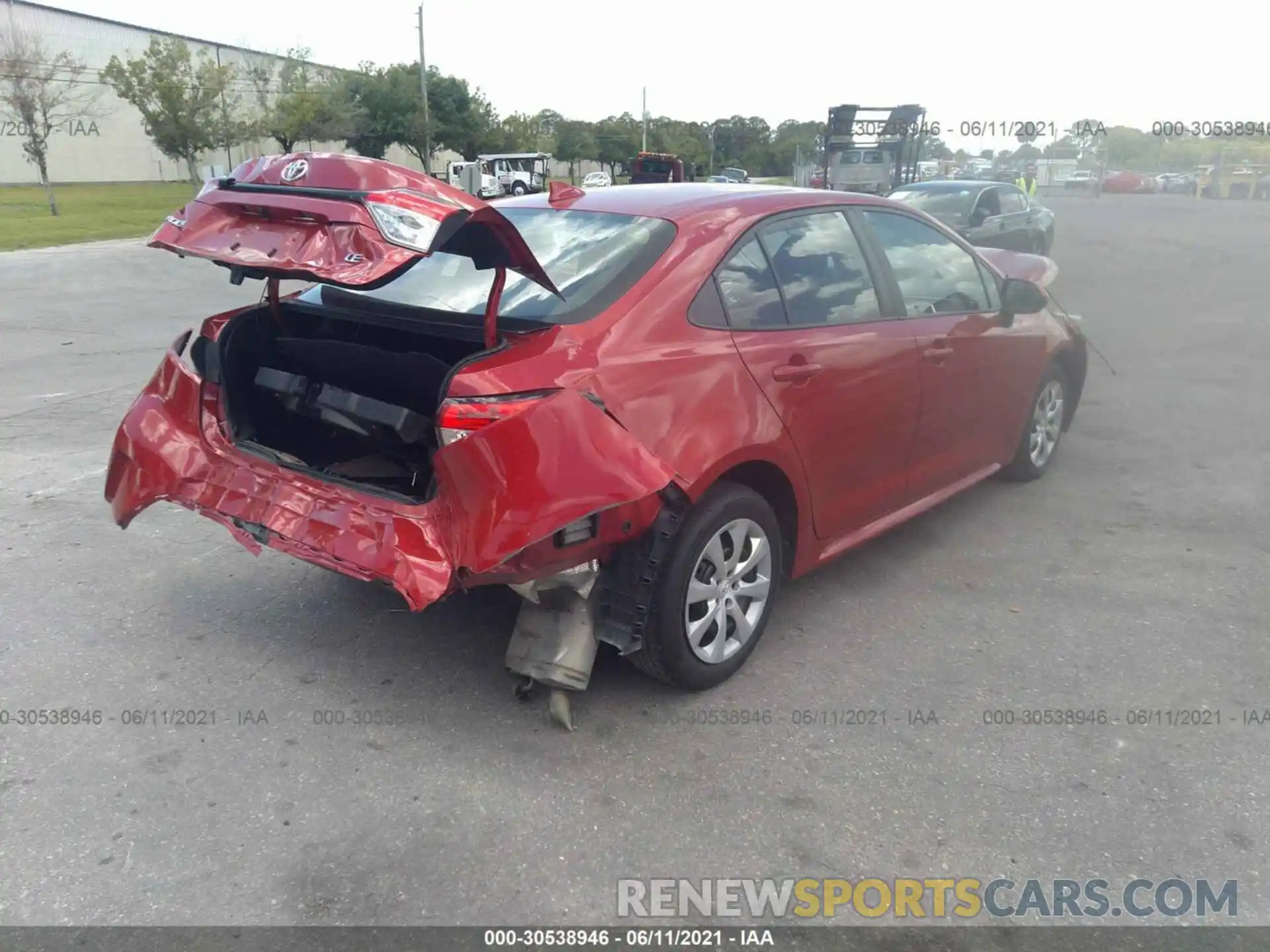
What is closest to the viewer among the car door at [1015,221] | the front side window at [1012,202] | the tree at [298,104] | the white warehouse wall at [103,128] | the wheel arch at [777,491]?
the wheel arch at [777,491]

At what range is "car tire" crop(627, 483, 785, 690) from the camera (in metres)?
3.21

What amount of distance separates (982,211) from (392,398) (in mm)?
12200

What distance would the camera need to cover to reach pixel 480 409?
A: 287cm

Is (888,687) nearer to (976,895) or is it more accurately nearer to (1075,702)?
(1075,702)

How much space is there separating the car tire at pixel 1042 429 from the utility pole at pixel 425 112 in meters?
47.8

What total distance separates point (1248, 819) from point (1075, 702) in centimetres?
68

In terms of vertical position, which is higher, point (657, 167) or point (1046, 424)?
point (657, 167)

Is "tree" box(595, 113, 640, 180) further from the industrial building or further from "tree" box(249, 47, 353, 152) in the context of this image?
"tree" box(249, 47, 353, 152)

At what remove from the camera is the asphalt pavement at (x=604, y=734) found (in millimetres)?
2639

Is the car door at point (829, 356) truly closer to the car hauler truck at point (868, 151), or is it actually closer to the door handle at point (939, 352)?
the door handle at point (939, 352)


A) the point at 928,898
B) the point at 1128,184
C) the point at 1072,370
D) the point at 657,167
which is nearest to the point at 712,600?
the point at 928,898

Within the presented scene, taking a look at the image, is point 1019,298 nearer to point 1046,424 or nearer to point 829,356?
point 1046,424

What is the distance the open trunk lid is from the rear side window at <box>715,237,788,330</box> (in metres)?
0.76

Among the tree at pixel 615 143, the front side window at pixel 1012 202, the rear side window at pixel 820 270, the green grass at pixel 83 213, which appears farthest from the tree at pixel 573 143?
the rear side window at pixel 820 270
